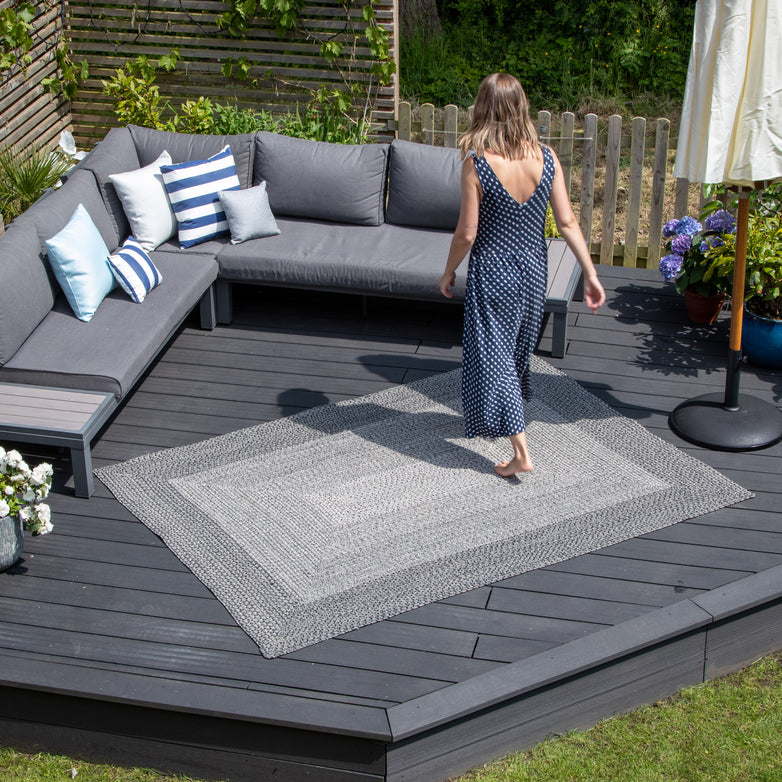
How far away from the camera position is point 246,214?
5914 millimetres

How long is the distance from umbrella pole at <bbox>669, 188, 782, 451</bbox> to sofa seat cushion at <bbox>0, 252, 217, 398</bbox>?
8.26 ft

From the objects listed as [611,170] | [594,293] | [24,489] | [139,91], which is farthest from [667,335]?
[139,91]

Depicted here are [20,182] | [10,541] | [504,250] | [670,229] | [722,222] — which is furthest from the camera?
[20,182]

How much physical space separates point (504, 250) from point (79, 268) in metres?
2.14

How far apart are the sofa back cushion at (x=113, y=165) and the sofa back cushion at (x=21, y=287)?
744 mm

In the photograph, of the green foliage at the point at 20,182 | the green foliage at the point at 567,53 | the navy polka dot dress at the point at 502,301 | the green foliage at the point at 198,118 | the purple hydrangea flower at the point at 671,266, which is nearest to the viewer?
the navy polka dot dress at the point at 502,301

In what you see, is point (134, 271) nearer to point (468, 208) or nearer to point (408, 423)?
point (408, 423)

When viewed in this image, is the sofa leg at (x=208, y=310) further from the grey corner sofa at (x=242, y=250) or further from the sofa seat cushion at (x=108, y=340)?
the sofa seat cushion at (x=108, y=340)

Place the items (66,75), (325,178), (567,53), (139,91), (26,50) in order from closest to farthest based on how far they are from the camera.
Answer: (325,178), (26,50), (139,91), (66,75), (567,53)

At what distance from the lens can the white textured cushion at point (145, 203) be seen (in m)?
5.82

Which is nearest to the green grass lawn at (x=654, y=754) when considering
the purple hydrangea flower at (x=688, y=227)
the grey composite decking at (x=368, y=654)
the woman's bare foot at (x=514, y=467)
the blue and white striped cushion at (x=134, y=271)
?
the grey composite decking at (x=368, y=654)

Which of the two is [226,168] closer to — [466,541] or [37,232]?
[37,232]

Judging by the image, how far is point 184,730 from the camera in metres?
3.35

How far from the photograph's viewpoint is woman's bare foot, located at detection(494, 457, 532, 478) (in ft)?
14.7
